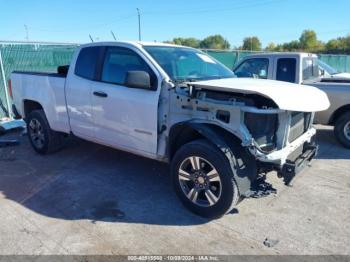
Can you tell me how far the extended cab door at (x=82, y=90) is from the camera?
4844mm

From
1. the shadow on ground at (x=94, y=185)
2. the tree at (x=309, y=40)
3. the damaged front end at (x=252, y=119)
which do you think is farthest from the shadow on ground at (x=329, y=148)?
the tree at (x=309, y=40)

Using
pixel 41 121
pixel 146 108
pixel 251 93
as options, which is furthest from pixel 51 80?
pixel 251 93

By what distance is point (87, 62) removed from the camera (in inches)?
196

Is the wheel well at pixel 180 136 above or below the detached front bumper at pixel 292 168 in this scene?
above

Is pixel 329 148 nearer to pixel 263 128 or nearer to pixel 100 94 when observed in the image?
pixel 263 128

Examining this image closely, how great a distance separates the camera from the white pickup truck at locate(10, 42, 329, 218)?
11.2ft

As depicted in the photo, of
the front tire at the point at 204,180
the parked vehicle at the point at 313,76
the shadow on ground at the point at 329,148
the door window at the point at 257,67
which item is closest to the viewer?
the front tire at the point at 204,180

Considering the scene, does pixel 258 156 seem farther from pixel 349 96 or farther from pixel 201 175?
pixel 349 96

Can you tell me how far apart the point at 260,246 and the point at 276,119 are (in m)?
1.33

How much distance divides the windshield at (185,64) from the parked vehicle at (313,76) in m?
1.11

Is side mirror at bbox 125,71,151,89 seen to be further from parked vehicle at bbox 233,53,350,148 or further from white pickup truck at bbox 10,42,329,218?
parked vehicle at bbox 233,53,350,148

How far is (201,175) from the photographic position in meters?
3.67

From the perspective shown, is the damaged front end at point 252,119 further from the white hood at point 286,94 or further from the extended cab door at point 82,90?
the extended cab door at point 82,90

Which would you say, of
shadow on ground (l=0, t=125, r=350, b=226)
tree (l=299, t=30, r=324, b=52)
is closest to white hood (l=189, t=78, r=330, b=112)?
shadow on ground (l=0, t=125, r=350, b=226)
